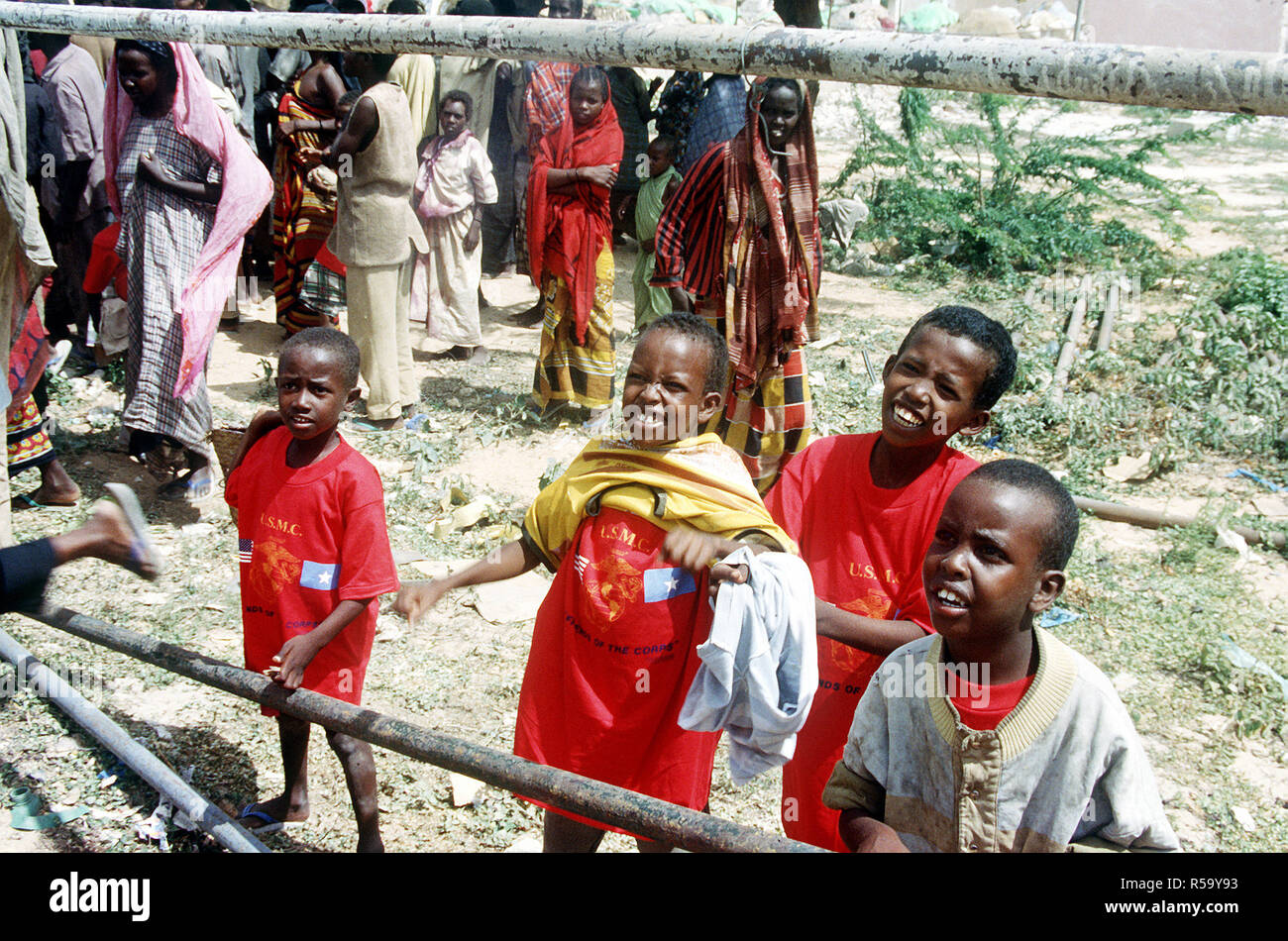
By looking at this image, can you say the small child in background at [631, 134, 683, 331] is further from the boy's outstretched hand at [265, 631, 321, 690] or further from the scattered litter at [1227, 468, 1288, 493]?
the boy's outstretched hand at [265, 631, 321, 690]

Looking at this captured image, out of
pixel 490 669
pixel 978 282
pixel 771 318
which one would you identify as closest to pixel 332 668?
pixel 490 669

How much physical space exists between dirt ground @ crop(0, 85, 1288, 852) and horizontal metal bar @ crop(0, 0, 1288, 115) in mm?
2205

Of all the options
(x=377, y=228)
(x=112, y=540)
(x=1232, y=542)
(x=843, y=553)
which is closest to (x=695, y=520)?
(x=843, y=553)

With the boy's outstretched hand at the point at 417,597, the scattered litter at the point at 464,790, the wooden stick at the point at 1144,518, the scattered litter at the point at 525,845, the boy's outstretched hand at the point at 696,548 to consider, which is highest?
the boy's outstretched hand at the point at 696,548

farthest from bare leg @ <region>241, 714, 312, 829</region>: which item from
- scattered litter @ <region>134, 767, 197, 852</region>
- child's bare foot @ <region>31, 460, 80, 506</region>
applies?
child's bare foot @ <region>31, 460, 80, 506</region>

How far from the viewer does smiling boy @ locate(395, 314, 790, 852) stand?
2.30 meters

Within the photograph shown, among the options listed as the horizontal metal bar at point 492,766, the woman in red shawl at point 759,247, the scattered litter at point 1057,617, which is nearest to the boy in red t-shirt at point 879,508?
the horizontal metal bar at point 492,766

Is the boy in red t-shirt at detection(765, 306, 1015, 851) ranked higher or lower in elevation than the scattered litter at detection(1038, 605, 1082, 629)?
Answer: higher

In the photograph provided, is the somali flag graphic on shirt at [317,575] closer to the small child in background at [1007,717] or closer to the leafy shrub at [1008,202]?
the small child in background at [1007,717]

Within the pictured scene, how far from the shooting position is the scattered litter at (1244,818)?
133 inches

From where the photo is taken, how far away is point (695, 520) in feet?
7.40

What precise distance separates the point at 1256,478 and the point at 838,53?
5278 mm

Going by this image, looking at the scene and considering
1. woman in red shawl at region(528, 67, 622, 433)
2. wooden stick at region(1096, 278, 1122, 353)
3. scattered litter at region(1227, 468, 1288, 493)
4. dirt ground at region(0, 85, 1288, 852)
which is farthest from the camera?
wooden stick at region(1096, 278, 1122, 353)

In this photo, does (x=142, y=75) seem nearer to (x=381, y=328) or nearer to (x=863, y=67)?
(x=381, y=328)
